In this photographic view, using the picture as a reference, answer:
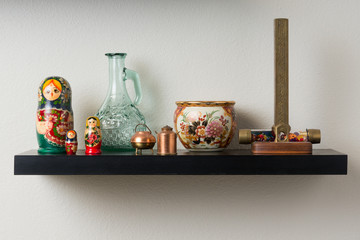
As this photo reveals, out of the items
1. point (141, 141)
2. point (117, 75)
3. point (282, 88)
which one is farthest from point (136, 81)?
point (282, 88)

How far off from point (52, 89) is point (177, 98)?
0.93 feet

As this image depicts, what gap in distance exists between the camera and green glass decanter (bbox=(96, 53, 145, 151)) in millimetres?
1030

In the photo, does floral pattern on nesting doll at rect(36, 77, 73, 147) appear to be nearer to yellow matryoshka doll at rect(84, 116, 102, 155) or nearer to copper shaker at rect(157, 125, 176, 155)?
yellow matryoshka doll at rect(84, 116, 102, 155)

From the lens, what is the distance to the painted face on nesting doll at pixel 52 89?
0.99 m

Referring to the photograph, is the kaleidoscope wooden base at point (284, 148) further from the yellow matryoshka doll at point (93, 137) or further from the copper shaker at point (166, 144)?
the yellow matryoshka doll at point (93, 137)

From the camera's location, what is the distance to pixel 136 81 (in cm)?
107

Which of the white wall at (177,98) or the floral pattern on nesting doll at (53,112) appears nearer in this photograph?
the floral pattern on nesting doll at (53,112)

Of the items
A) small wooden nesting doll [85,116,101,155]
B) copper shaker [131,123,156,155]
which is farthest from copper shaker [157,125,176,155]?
small wooden nesting doll [85,116,101,155]

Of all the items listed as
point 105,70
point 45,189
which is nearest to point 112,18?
point 105,70

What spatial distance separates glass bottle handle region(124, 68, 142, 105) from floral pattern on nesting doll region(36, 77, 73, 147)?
14cm

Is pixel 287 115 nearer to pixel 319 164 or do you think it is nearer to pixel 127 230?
pixel 319 164

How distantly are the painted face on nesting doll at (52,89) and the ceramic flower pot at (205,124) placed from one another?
9.8 inches

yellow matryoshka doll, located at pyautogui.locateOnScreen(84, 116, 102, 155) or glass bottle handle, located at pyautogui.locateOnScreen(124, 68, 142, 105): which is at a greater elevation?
glass bottle handle, located at pyautogui.locateOnScreen(124, 68, 142, 105)

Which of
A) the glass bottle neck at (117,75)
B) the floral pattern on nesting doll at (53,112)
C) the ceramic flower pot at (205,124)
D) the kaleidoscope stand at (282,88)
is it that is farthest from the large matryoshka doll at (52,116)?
the kaleidoscope stand at (282,88)
